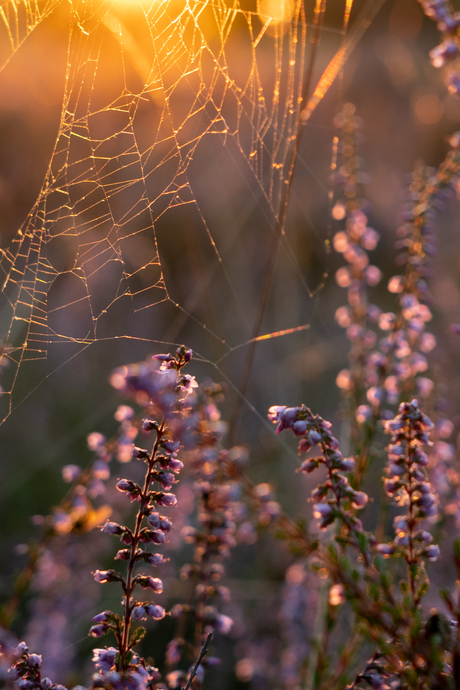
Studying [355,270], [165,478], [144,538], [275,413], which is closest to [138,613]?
[144,538]

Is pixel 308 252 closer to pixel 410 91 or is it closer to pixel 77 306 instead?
pixel 77 306

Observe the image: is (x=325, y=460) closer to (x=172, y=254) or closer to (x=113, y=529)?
(x=113, y=529)

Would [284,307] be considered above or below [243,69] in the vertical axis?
below

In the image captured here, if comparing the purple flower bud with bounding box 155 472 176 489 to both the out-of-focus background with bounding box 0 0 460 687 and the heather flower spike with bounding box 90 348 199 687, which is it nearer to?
the heather flower spike with bounding box 90 348 199 687

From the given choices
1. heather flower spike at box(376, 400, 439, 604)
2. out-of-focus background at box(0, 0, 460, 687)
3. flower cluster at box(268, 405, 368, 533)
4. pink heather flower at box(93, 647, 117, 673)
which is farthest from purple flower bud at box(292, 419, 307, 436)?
out-of-focus background at box(0, 0, 460, 687)

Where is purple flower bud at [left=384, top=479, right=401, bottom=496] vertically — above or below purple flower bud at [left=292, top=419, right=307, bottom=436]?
below

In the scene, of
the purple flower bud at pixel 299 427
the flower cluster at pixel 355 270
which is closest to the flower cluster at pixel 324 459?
the purple flower bud at pixel 299 427

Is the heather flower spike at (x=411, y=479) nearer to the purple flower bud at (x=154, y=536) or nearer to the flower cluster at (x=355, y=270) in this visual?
the purple flower bud at (x=154, y=536)

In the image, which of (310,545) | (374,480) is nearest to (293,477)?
(374,480)
